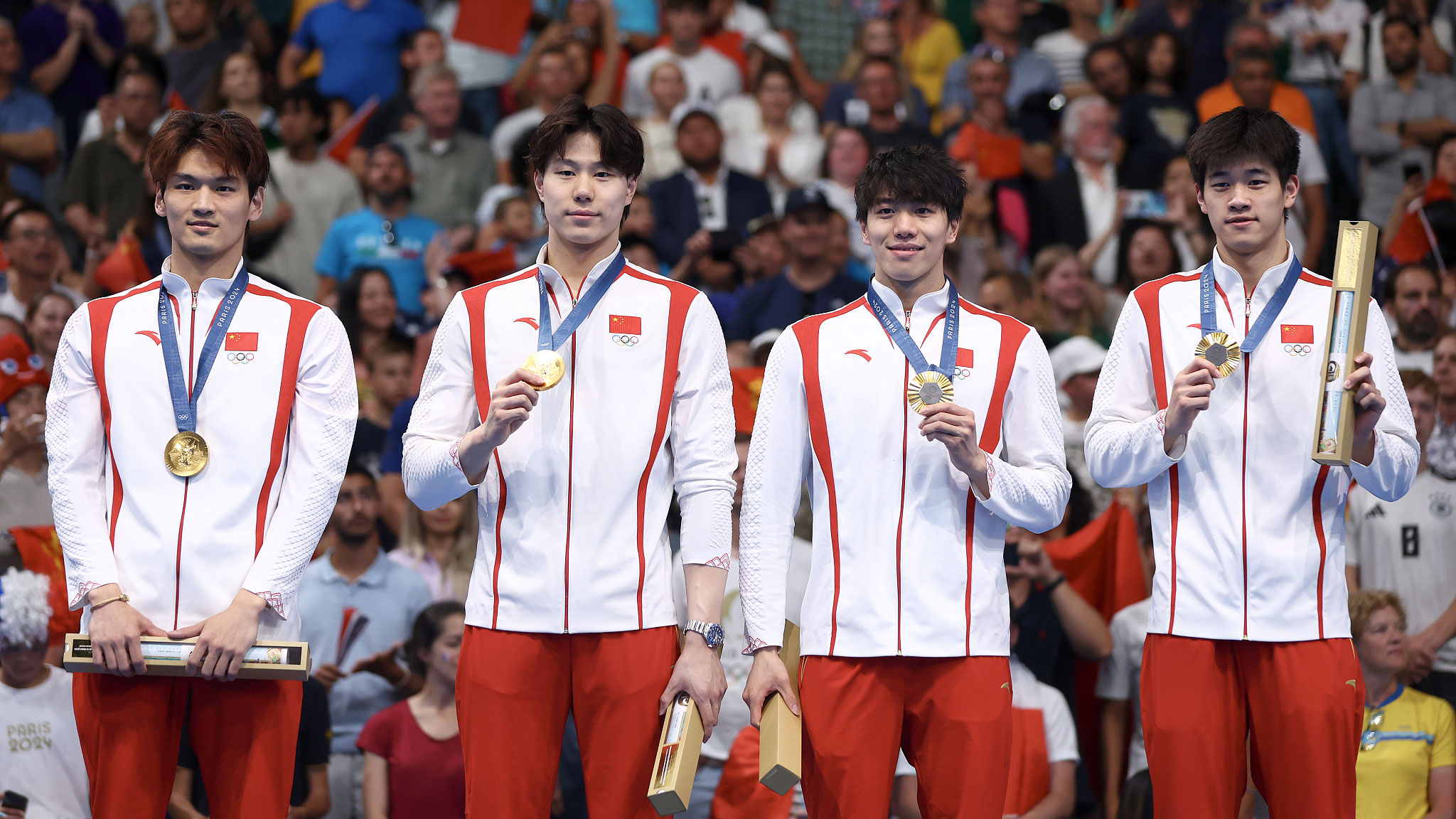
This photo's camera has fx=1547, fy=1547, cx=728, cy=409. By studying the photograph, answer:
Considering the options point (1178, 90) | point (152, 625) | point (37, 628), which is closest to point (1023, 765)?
point (152, 625)

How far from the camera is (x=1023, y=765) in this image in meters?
6.27

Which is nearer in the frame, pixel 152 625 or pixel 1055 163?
pixel 152 625

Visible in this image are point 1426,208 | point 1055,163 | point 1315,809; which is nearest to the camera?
point 1315,809

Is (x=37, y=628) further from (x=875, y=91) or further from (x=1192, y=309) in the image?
(x=875, y=91)

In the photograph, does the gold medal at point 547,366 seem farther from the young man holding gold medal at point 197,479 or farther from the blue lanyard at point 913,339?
the blue lanyard at point 913,339

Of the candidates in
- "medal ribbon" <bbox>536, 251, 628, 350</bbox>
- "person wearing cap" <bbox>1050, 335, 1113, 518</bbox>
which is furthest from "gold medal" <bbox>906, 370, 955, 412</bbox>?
"person wearing cap" <bbox>1050, 335, 1113, 518</bbox>

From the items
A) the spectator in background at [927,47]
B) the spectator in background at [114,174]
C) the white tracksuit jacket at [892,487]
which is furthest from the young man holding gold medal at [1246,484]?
the spectator in background at [927,47]

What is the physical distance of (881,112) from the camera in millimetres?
10469

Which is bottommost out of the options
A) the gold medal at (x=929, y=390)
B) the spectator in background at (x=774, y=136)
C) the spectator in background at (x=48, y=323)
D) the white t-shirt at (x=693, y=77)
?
the gold medal at (x=929, y=390)

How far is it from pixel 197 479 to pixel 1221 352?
2875 millimetres

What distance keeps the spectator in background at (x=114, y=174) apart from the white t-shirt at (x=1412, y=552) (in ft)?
24.3

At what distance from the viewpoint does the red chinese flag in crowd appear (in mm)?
6328

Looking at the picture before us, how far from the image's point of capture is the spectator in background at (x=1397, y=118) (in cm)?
1008

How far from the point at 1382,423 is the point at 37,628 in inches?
194
